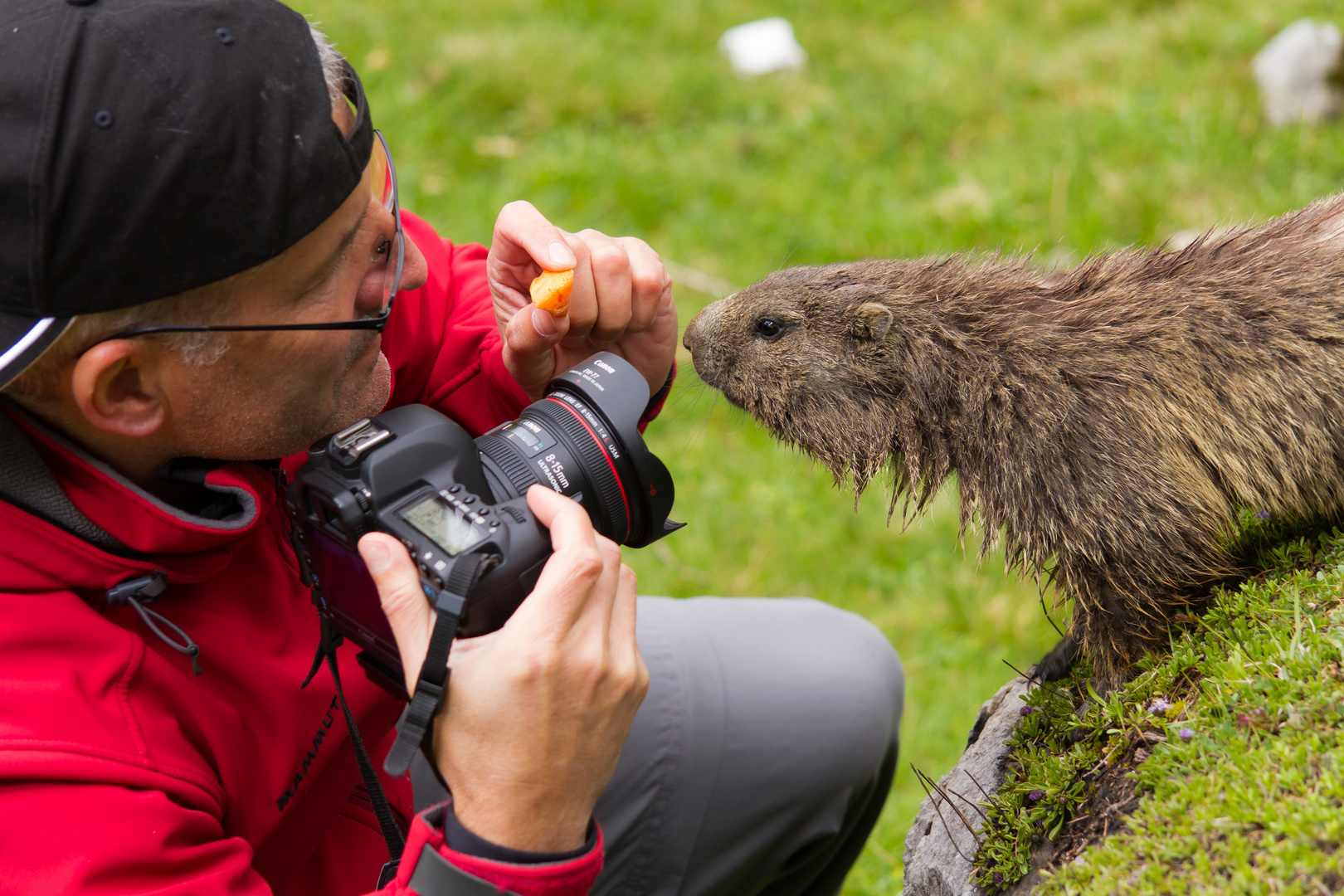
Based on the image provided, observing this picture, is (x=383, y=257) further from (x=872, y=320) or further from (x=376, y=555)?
(x=872, y=320)

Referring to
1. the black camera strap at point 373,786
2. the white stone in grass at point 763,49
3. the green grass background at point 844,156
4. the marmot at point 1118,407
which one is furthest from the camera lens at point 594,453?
the white stone in grass at point 763,49

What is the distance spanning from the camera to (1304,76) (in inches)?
246

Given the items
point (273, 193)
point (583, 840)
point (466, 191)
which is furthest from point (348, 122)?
point (466, 191)

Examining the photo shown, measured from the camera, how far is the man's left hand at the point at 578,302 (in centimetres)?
279

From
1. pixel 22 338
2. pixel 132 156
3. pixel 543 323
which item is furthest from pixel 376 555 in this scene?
pixel 543 323

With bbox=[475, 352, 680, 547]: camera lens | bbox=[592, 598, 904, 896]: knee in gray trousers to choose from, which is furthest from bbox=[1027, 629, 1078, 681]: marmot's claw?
bbox=[475, 352, 680, 547]: camera lens

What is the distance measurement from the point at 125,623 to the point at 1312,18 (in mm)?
7488

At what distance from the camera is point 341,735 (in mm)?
2480

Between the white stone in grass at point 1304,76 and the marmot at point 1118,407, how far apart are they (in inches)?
155

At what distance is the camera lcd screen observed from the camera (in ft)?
6.64

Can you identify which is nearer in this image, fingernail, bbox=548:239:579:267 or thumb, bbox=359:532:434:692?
thumb, bbox=359:532:434:692

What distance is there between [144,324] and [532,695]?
3.26ft

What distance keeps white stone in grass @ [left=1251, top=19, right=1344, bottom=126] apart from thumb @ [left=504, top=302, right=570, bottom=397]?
536cm

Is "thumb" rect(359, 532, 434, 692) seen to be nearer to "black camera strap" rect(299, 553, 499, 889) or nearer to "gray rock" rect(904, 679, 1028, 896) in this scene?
"black camera strap" rect(299, 553, 499, 889)
